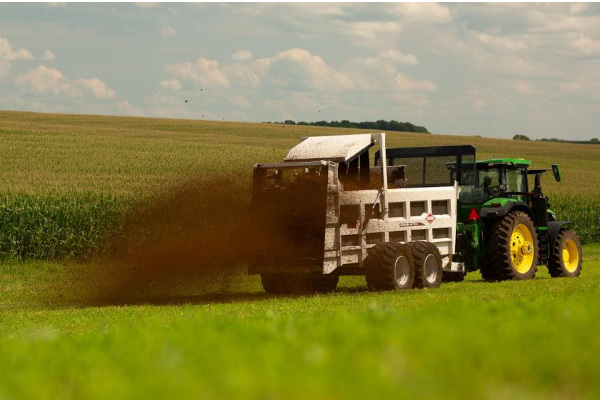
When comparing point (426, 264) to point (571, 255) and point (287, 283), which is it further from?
point (571, 255)

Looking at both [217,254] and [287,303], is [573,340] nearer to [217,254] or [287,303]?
[287,303]

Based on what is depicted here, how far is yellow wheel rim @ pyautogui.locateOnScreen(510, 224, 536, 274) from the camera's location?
1816 cm

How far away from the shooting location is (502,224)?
17.6 metres

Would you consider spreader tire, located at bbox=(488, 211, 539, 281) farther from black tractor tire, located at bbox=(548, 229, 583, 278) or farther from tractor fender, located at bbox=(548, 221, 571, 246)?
black tractor tire, located at bbox=(548, 229, 583, 278)

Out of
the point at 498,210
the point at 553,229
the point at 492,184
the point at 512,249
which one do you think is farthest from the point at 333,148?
the point at 553,229

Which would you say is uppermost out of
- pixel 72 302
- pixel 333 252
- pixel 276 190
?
pixel 276 190

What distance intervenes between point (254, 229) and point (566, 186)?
34294 mm

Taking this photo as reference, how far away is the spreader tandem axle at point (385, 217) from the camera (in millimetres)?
14969

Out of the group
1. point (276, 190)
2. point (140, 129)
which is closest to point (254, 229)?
point (276, 190)

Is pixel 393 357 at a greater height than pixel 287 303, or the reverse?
pixel 393 357

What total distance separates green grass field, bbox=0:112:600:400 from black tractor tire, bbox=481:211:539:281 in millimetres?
1146

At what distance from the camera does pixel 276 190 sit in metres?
15.4

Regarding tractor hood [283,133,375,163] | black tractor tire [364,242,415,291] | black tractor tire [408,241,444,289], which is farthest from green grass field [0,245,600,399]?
tractor hood [283,133,375,163]

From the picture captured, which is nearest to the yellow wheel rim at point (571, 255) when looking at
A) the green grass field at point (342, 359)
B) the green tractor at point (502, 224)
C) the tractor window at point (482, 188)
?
the green tractor at point (502, 224)
